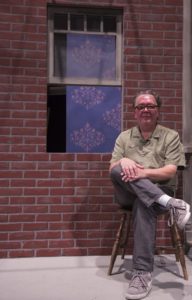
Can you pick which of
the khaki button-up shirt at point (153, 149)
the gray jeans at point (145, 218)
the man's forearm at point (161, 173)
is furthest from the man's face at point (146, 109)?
the gray jeans at point (145, 218)

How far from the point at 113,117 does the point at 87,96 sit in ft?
1.12

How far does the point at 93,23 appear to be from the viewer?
487 cm

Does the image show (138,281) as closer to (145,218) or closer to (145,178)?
(145,218)

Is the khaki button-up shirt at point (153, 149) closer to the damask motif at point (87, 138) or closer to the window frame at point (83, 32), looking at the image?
the damask motif at point (87, 138)

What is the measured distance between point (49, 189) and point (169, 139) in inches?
53.3

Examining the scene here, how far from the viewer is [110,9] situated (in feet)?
15.8

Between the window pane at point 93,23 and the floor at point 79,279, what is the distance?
2291mm

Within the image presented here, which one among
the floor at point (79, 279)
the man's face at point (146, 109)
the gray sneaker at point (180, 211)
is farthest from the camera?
the man's face at point (146, 109)

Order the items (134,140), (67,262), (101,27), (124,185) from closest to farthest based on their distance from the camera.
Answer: (124,185) < (134,140) < (67,262) < (101,27)

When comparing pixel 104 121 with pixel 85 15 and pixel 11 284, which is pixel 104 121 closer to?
pixel 85 15

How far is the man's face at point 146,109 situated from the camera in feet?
12.7

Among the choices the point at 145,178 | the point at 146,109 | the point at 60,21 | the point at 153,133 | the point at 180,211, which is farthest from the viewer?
the point at 60,21

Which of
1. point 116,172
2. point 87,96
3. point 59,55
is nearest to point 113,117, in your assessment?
point 87,96

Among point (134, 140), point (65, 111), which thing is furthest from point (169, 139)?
point (65, 111)
